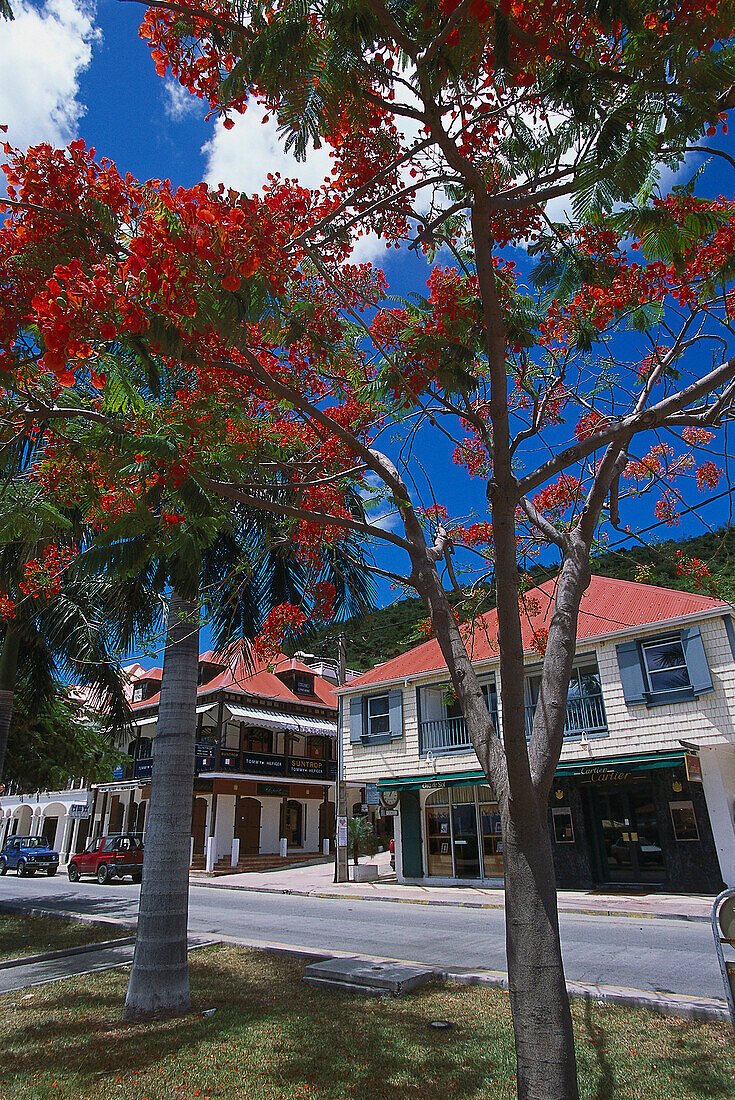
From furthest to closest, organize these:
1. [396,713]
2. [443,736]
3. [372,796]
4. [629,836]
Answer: [396,713], [372,796], [443,736], [629,836]

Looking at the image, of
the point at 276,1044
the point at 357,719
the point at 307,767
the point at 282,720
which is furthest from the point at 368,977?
the point at 307,767

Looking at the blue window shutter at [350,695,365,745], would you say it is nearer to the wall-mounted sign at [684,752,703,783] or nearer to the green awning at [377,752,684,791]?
the green awning at [377,752,684,791]

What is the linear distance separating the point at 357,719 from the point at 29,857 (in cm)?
1915

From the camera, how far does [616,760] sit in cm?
1692

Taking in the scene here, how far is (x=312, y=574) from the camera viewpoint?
7863 millimetres

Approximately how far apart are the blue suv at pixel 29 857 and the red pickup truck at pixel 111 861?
506 centimetres

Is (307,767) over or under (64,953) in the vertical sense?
over

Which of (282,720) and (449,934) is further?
(282,720)

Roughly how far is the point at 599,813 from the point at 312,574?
13.8m

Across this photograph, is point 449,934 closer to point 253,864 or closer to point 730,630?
point 730,630

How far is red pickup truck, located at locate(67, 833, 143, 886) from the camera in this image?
25.9 metres

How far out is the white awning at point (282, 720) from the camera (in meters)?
30.0

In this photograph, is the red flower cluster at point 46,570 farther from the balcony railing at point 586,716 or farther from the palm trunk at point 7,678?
the balcony railing at point 586,716

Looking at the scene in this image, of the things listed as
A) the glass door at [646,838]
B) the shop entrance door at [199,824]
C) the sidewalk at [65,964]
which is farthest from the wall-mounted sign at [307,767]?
the sidewalk at [65,964]
